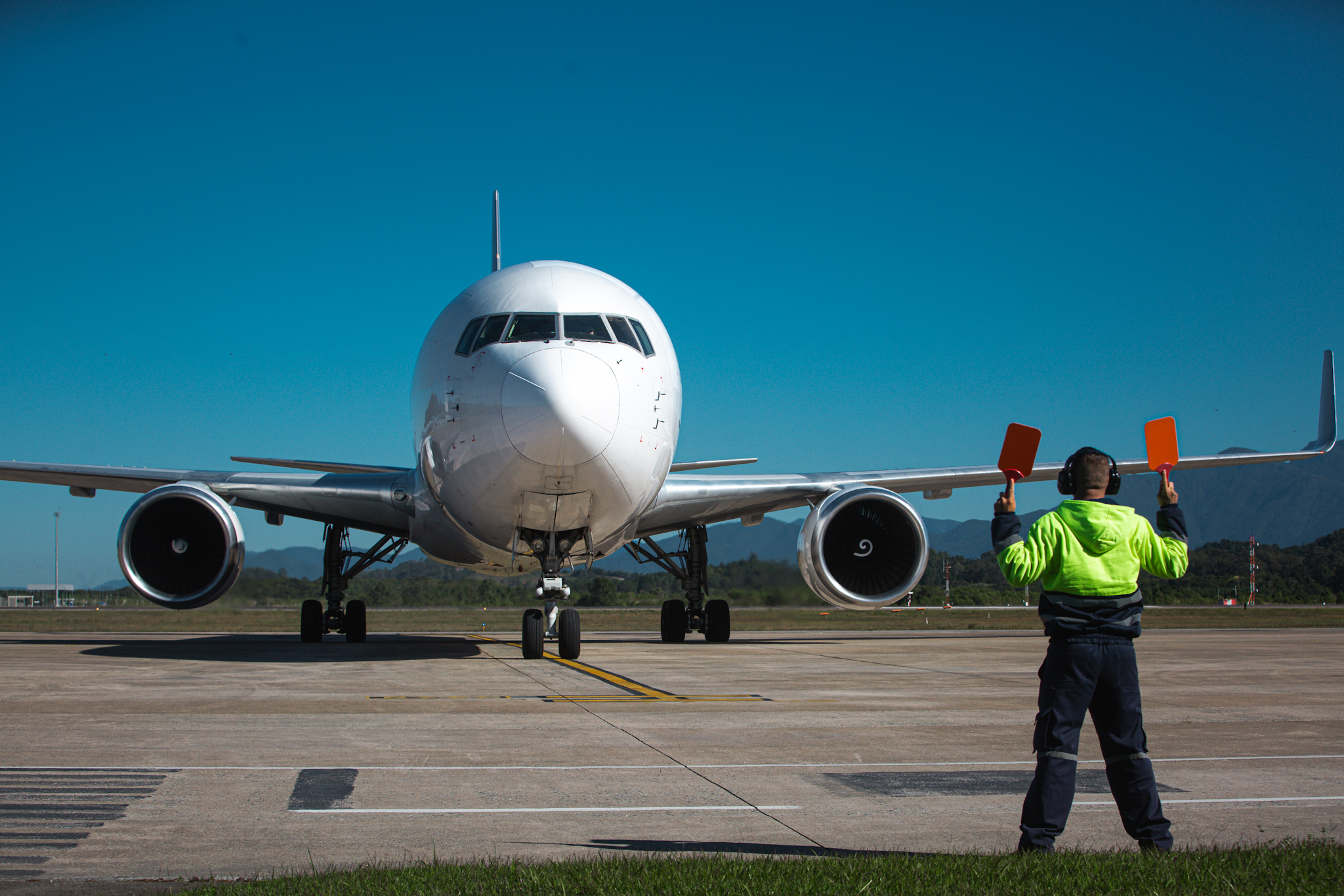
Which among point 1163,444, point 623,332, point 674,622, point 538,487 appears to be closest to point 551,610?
point 538,487

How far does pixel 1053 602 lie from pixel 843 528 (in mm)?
9535

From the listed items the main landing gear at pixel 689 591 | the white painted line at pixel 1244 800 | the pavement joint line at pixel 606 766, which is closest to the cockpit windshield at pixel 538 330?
the main landing gear at pixel 689 591

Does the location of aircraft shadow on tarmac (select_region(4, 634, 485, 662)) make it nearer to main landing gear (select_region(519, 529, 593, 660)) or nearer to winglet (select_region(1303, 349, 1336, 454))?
main landing gear (select_region(519, 529, 593, 660))

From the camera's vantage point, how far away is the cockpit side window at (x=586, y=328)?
11016 millimetres

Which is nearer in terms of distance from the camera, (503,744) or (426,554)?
(503,744)

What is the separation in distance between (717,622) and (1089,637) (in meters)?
13.8

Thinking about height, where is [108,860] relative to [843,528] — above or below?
below

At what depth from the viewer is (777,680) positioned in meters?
10.7

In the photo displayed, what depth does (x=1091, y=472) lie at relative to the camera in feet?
14.1

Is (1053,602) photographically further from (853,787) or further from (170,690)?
(170,690)

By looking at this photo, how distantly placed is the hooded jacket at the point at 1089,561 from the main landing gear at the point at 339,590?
43.9ft

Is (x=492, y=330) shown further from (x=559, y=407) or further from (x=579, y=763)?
(x=579, y=763)

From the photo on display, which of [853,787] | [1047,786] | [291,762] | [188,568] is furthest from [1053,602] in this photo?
[188,568]

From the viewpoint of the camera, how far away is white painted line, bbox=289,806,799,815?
179 inches
